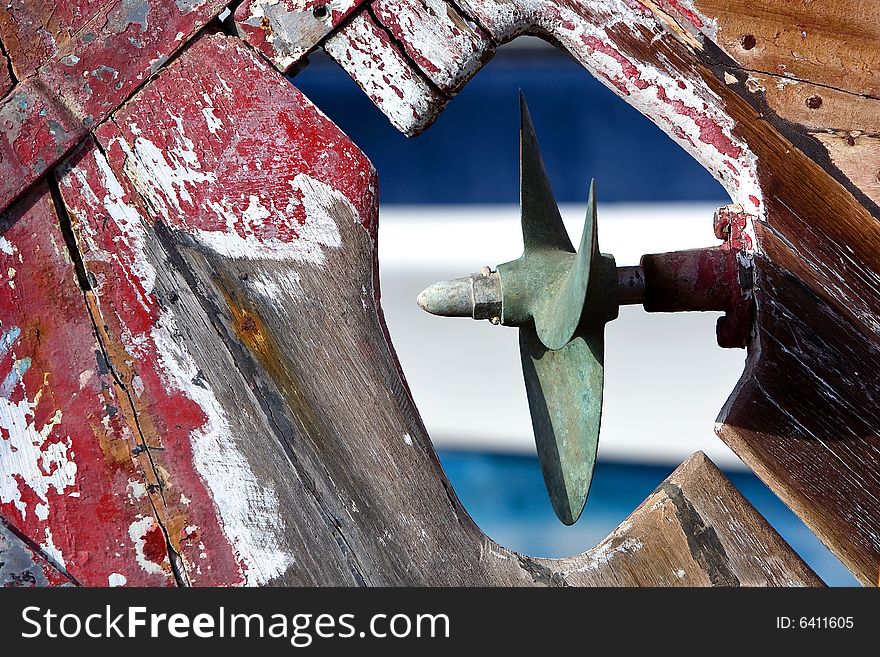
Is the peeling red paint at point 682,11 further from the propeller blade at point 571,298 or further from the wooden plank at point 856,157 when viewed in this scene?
the propeller blade at point 571,298

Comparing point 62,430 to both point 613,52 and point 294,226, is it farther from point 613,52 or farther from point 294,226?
point 613,52

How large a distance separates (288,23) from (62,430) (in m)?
0.86

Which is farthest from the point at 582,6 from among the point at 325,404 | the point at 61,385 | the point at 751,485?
the point at 751,485

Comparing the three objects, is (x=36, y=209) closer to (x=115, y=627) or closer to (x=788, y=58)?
(x=115, y=627)

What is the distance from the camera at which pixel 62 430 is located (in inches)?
60.9

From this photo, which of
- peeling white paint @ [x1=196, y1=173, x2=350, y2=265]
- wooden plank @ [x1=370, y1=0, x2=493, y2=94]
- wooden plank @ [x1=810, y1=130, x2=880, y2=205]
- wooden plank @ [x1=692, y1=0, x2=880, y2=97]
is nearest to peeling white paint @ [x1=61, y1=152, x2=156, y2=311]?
peeling white paint @ [x1=196, y1=173, x2=350, y2=265]

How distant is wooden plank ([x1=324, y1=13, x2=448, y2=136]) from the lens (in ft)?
5.17

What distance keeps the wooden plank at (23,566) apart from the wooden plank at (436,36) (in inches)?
45.4

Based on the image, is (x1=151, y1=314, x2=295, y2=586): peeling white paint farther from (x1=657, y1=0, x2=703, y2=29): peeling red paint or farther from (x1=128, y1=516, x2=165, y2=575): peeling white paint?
(x1=657, y1=0, x2=703, y2=29): peeling red paint

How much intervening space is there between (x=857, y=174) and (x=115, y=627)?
1640mm

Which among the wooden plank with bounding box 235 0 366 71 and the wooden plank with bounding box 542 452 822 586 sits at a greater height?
the wooden plank with bounding box 235 0 366 71

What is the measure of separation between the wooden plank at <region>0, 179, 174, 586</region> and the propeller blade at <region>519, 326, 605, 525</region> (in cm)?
78

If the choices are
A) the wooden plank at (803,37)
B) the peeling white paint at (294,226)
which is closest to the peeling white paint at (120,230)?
the peeling white paint at (294,226)

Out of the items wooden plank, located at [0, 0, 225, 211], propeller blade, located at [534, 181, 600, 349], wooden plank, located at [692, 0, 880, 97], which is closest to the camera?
propeller blade, located at [534, 181, 600, 349]
